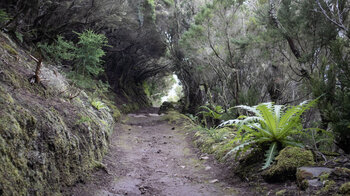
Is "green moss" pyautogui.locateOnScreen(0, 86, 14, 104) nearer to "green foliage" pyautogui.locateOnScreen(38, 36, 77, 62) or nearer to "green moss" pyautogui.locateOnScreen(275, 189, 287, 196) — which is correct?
"green moss" pyautogui.locateOnScreen(275, 189, 287, 196)

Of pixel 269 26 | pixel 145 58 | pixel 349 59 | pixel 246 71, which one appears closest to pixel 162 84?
pixel 145 58

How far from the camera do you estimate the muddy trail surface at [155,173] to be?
3.20 m

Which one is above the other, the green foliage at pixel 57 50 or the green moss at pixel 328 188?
the green foliage at pixel 57 50

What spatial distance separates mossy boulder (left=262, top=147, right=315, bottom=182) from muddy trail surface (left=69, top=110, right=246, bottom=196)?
0.52m

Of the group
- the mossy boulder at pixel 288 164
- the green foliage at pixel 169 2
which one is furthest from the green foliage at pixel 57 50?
the green foliage at pixel 169 2

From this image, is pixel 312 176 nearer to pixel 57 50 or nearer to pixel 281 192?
pixel 281 192

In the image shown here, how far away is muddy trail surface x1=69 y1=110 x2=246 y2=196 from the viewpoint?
320cm

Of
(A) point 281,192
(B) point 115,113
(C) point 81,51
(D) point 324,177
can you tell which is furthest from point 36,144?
(B) point 115,113

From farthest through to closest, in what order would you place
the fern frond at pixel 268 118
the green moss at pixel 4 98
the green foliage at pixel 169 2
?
the green foliage at pixel 169 2 → the fern frond at pixel 268 118 → the green moss at pixel 4 98

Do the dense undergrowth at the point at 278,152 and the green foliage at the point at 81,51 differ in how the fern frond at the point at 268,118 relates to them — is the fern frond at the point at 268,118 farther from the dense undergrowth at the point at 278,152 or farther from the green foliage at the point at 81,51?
the green foliage at the point at 81,51

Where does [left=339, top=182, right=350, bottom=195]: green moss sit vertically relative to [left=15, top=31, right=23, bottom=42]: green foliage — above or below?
below

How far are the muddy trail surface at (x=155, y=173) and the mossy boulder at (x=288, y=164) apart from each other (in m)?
0.52

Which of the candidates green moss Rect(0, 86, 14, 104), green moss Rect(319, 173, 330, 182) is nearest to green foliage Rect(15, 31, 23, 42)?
green moss Rect(0, 86, 14, 104)

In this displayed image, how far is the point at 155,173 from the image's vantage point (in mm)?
4133
